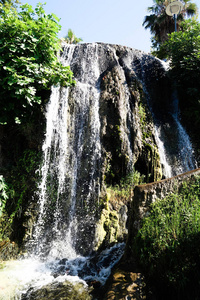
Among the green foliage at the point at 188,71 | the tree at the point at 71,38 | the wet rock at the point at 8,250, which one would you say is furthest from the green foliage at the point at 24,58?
the tree at the point at 71,38

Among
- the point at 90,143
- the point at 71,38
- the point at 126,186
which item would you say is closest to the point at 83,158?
the point at 90,143

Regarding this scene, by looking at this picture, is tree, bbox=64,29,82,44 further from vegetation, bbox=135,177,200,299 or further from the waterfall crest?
vegetation, bbox=135,177,200,299

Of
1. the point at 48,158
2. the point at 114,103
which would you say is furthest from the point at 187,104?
the point at 48,158

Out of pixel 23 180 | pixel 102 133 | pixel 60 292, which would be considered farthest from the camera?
pixel 102 133

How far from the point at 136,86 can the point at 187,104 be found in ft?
8.15

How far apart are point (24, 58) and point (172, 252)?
589 centimetres

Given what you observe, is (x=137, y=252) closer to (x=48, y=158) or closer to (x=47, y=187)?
(x=47, y=187)

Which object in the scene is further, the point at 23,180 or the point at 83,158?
the point at 83,158

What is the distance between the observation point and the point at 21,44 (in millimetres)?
6031

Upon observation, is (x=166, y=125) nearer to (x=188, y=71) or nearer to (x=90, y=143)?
(x=188, y=71)

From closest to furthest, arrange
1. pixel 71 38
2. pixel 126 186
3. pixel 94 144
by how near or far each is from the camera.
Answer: pixel 126 186 → pixel 94 144 → pixel 71 38

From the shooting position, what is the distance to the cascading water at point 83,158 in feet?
16.1

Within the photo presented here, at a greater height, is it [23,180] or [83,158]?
[83,158]

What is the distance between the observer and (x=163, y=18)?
17406 mm
